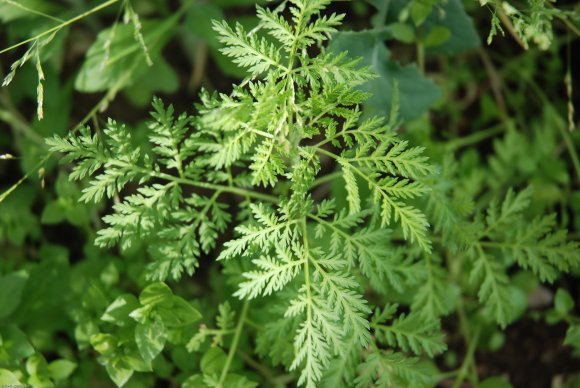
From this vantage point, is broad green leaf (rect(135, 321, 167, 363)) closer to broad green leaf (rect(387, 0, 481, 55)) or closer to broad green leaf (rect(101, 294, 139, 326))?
broad green leaf (rect(101, 294, 139, 326))

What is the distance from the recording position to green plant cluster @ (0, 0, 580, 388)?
142 cm

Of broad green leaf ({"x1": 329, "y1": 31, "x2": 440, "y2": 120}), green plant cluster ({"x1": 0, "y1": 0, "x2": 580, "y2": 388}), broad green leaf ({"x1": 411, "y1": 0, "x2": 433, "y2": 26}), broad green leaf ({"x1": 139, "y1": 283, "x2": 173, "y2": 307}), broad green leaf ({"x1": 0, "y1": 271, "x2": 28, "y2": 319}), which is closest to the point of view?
green plant cluster ({"x1": 0, "y1": 0, "x2": 580, "y2": 388})

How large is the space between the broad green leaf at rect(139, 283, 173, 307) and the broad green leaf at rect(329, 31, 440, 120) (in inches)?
40.1

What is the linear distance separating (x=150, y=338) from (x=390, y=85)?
1275mm

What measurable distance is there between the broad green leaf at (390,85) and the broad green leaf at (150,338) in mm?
1100

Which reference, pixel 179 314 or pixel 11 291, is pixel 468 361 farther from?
pixel 11 291

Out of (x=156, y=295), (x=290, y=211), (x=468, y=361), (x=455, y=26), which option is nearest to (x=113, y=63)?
(x=156, y=295)

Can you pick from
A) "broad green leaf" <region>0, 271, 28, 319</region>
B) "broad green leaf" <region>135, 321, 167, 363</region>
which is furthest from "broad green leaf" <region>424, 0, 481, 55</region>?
"broad green leaf" <region>0, 271, 28, 319</region>

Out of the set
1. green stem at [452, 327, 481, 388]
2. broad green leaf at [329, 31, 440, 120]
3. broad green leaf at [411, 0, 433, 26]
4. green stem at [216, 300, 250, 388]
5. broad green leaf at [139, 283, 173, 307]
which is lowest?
green stem at [452, 327, 481, 388]

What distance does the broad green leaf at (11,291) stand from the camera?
1871 millimetres

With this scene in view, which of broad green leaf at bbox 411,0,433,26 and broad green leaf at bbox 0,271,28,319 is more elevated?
broad green leaf at bbox 411,0,433,26

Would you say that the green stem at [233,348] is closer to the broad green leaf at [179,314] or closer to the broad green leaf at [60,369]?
the broad green leaf at [179,314]

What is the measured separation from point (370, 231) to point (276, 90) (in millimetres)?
470

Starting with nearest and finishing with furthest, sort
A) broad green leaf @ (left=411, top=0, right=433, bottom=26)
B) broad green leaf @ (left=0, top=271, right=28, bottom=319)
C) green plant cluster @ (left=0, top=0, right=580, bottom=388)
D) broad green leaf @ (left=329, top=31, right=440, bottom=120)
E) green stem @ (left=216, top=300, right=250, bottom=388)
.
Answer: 1. green plant cluster @ (left=0, top=0, right=580, bottom=388)
2. green stem @ (left=216, top=300, right=250, bottom=388)
3. broad green leaf @ (left=0, top=271, right=28, bottom=319)
4. broad green leaf @ (left=411, top=0, right=433, bottom=26)
5. broad green leaf @ (left=329, top=31, right=440, bottom=120)
